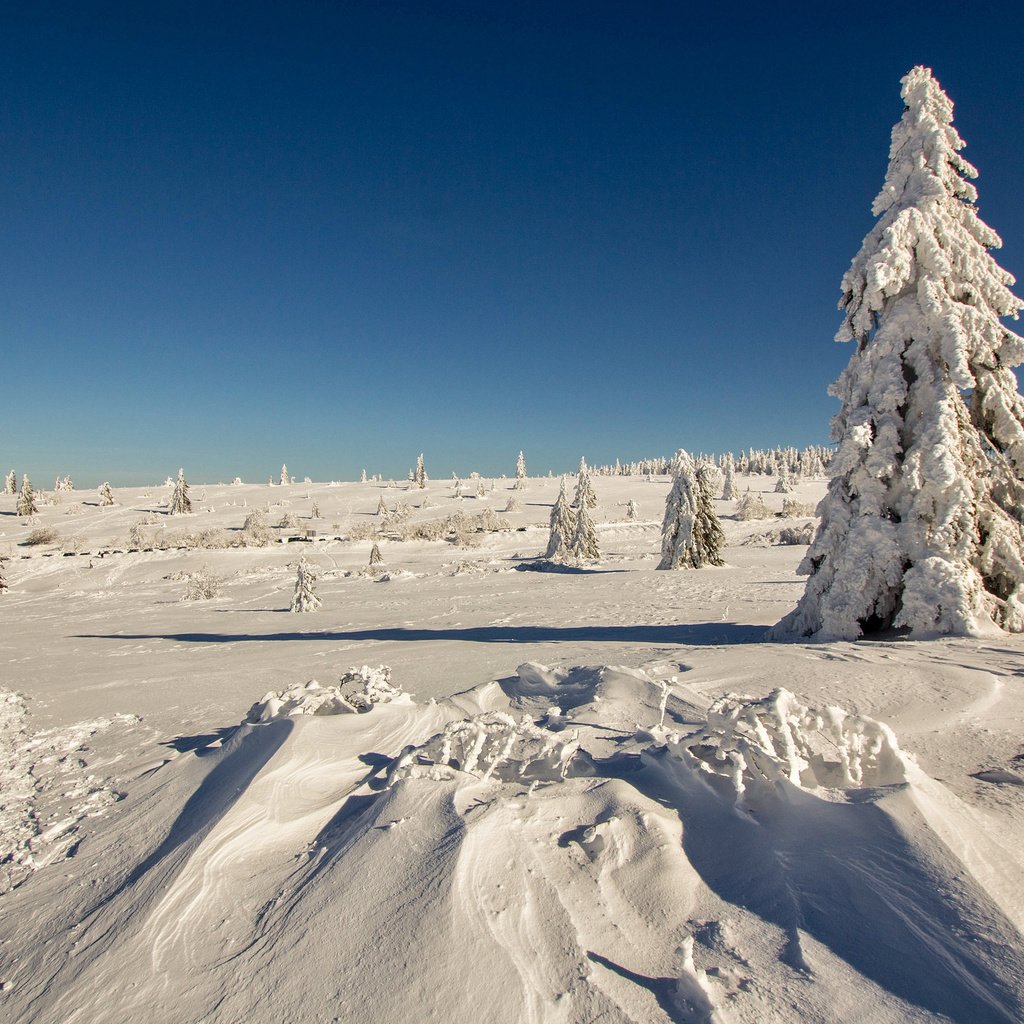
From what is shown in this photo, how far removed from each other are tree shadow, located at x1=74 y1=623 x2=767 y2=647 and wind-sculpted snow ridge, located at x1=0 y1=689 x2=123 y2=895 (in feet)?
20.0

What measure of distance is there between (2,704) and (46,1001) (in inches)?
308

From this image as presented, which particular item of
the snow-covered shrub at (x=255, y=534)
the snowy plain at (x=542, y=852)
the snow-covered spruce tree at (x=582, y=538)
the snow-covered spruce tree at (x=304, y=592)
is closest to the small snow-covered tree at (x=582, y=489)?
the snow-covered spruce tree at (x=582, y=538)

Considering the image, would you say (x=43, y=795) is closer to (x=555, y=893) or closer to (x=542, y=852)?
(x=542, y=852)

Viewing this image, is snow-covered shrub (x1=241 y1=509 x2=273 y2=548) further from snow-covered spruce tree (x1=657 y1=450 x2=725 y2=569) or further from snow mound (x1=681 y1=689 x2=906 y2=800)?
snow mound (x1=681 y1=689 x2=906 y2=800)

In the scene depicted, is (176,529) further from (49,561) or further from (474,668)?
(474,668)

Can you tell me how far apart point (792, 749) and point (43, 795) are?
5467 mm

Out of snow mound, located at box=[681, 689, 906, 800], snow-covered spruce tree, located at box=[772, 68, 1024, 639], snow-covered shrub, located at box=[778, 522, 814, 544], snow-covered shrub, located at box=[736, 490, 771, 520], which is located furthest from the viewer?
snow-covered shrub, located at box=[736, 490, 771, 520]

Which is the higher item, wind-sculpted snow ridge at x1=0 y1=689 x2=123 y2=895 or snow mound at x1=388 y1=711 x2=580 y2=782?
snow mound at x1=388 y1=711 x2=580 y2=782

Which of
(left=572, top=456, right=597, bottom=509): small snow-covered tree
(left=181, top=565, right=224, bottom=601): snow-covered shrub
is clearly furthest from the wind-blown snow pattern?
(left=572, top=456, right=597, bottom=509): small snow-covered tree

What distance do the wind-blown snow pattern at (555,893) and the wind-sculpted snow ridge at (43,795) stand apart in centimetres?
42

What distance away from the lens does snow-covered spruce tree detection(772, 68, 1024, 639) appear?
26.8 ft

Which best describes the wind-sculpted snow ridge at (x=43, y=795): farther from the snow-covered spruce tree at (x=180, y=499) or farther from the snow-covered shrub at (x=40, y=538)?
the snow-covered spruce tree at (x=180, y=499)

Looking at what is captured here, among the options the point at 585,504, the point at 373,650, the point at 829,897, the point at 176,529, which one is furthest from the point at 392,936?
the point at 176,529

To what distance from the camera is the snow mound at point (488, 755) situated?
3.37m
